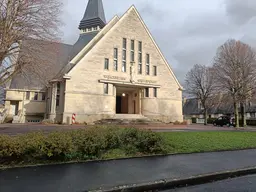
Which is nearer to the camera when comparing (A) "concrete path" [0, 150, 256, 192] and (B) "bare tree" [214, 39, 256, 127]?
(A) "concrete path" [0, 150, 256, 192]

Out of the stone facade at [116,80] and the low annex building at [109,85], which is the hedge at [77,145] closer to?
the low annex building at [109,85]

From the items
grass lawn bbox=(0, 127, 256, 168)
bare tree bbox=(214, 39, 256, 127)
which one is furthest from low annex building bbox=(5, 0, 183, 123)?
grass lawn bbox=(0, 127, 256, 168)

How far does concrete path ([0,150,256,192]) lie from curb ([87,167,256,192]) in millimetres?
217

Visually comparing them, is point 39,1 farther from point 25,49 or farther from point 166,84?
point 166,84

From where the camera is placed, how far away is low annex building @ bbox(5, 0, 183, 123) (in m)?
27.2

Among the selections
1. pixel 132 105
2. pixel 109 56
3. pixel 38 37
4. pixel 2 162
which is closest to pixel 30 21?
pixel 38 37

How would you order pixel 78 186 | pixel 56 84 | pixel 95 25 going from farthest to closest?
1. pixel 95 25
2. pixel 56 84
3. pixel 78 186

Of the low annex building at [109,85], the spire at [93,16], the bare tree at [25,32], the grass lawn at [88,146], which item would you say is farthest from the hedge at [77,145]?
the spire at [93,16]

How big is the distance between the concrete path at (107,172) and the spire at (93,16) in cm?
4295

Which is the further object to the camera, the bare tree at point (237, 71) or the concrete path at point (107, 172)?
the bare tree at point (237, 71)

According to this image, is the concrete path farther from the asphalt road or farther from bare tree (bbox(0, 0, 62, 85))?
bare tree (bbox(0, 0, 62, 85))

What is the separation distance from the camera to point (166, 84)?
1323 inches

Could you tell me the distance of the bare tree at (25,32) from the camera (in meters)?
13.2

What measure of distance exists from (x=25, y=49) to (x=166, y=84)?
23144mm
